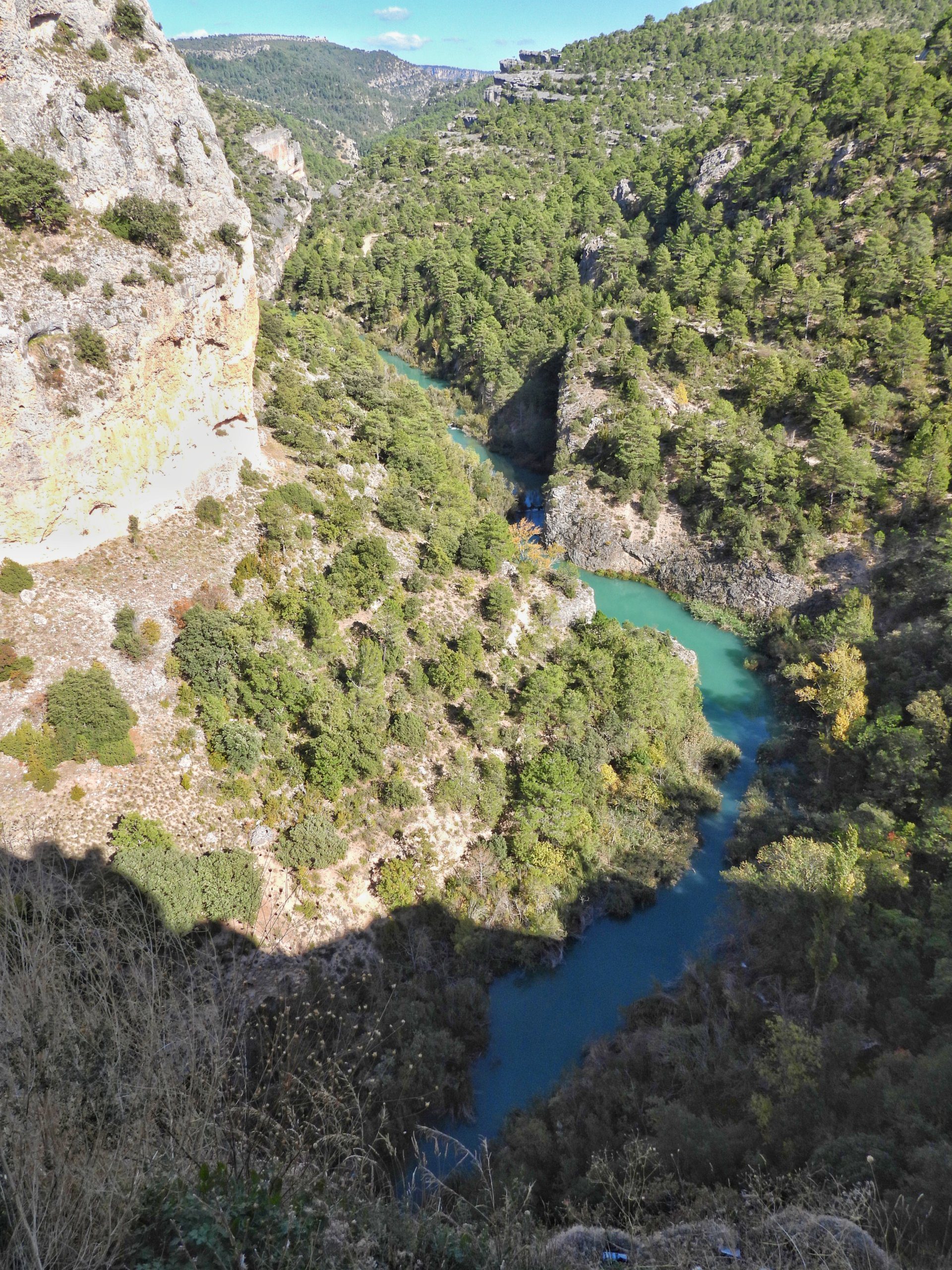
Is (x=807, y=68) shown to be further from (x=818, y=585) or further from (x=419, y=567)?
(x=419, y=567)

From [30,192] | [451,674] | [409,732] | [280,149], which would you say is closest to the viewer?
[30,192]

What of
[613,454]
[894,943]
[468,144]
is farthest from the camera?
[468,144]

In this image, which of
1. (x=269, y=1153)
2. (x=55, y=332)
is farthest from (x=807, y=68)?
(x=269, y=1153)

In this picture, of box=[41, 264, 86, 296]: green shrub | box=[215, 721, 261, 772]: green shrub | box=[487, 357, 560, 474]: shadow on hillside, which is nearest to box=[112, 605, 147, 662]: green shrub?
box=[215, 721, 261, 772]: green shrub

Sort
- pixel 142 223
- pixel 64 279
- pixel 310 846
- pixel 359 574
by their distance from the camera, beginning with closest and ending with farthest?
pixel 64 279
pixel 310 846
pixel 142 223
pixel 359 574

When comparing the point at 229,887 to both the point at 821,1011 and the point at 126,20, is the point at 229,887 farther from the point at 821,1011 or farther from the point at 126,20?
the point at 126,20

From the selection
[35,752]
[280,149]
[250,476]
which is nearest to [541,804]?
[35,752]
